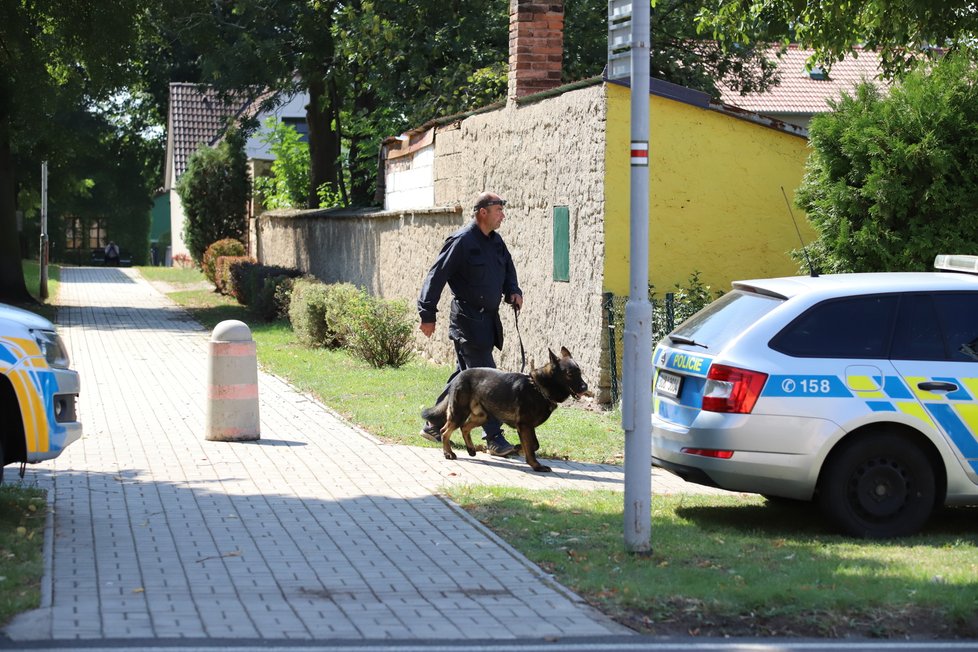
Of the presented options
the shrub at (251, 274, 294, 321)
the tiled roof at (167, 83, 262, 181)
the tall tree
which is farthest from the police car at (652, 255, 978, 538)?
the tiled roof at (167, 83, 262, 181)

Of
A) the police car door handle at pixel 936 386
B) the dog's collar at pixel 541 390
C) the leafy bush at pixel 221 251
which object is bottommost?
the dog's collar at pixel 541 390

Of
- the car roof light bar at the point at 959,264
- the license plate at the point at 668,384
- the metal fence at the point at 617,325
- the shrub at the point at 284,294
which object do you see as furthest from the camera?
the shrub at the point at 284,294

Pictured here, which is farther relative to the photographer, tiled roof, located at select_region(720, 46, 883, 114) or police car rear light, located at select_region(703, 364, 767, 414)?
tiled roof, located at select_region(720, 46, 883, 114)

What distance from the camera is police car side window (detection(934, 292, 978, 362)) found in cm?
761

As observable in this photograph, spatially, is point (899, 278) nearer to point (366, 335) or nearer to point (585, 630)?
point (585, 630)

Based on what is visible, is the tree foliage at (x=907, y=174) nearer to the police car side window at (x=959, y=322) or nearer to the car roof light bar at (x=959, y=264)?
the car roof light bar at (x=959, y=264)

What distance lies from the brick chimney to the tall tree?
19.1 ft

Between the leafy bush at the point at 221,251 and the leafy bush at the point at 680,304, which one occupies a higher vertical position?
the leafy bush at the point at 221,251

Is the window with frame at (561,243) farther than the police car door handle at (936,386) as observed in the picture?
Yes

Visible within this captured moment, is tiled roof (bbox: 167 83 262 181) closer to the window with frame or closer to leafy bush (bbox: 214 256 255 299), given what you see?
leafy bush (bbox: 214 256 255 299)

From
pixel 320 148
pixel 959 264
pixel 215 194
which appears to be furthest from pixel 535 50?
pixel 215 194

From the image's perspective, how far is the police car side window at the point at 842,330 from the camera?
746 centimetres

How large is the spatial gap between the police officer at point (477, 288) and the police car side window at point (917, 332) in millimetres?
3356

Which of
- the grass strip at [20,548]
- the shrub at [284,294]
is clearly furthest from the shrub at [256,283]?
the grass strip at [20,548]
